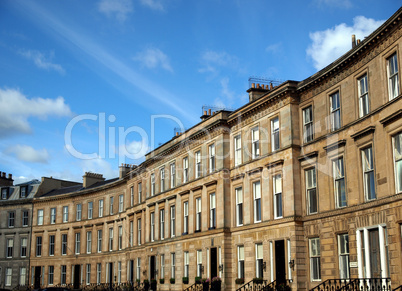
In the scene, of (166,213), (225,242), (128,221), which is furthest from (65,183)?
(225,242)

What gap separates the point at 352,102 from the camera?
2750 centimetres

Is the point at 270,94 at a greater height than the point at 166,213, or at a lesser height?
greater

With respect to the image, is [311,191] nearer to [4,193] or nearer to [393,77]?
[393,77]

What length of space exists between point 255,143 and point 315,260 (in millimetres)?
9356

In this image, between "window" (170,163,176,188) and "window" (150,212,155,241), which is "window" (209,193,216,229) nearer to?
"window" (170,163,176,188)

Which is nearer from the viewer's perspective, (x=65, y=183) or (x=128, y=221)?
(x=128, y=221)

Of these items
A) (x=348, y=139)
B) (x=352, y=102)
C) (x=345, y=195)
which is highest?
(x=352, y=102)

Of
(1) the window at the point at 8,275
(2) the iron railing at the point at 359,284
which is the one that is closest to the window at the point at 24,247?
(1) the window at the point at 8,275

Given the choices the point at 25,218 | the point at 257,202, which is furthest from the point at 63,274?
the point at 257,202

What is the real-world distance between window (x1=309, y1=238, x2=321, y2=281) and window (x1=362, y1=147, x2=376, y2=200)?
515 cm

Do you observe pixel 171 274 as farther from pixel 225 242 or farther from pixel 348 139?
pixel 348 139

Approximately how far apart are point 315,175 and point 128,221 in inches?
1220

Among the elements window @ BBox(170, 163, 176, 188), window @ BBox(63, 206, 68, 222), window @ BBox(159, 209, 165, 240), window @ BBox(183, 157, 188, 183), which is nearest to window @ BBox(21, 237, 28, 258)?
window @ BBox(63, 206, 68, 222)

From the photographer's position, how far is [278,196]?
33094mm
